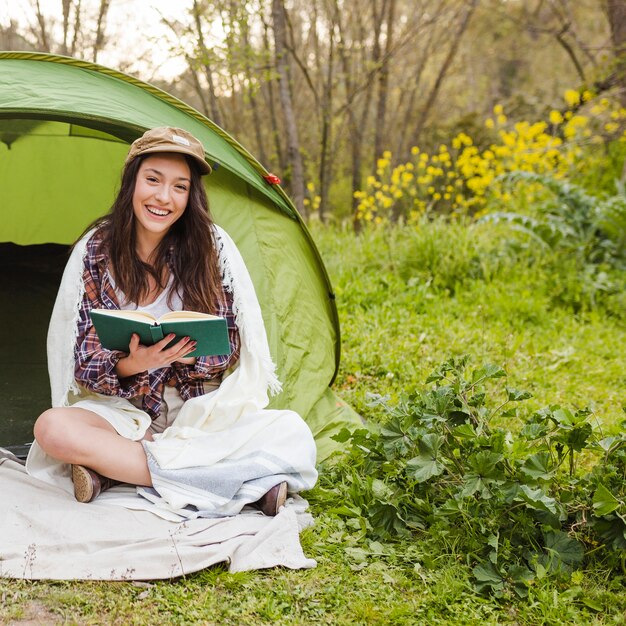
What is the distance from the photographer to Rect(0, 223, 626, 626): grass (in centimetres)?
175

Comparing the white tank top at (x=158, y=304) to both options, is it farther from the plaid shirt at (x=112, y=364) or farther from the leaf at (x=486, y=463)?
the leaf at (x=486, y=463)

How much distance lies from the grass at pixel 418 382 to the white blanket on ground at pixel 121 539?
4 centimetres

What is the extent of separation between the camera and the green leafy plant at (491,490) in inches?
74.5

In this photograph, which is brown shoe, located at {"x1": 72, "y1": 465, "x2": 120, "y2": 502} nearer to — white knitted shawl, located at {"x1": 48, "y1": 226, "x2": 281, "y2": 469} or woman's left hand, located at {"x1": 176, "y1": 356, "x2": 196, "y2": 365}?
white knitted shawl, located at {"x1": 48, "y1": 226, "x2": 281, "y2": 469}

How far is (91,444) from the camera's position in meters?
2.14

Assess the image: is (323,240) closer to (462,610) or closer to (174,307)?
(174,307)

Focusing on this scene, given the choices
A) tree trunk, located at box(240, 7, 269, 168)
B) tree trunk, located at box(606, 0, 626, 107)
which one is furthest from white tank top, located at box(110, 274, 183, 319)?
tree trunk, located at box(606, 0, 626, 107)

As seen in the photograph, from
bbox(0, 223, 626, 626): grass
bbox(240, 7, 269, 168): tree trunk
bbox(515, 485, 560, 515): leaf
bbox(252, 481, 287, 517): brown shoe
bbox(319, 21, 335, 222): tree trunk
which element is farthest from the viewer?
bbox(319, 21, 335, 222): tree trunk

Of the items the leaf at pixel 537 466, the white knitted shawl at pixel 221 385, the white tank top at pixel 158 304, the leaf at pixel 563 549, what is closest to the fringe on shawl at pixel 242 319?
the white knitted shawl at pixel 221 385

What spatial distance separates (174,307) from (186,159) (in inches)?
19.0

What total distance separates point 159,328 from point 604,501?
1.25 meters

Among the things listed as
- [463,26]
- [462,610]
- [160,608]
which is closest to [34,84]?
[160,608]

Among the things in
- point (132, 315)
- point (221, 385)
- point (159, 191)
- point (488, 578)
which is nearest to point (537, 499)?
point (488, 578)

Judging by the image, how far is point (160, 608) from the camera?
1.76 meters
